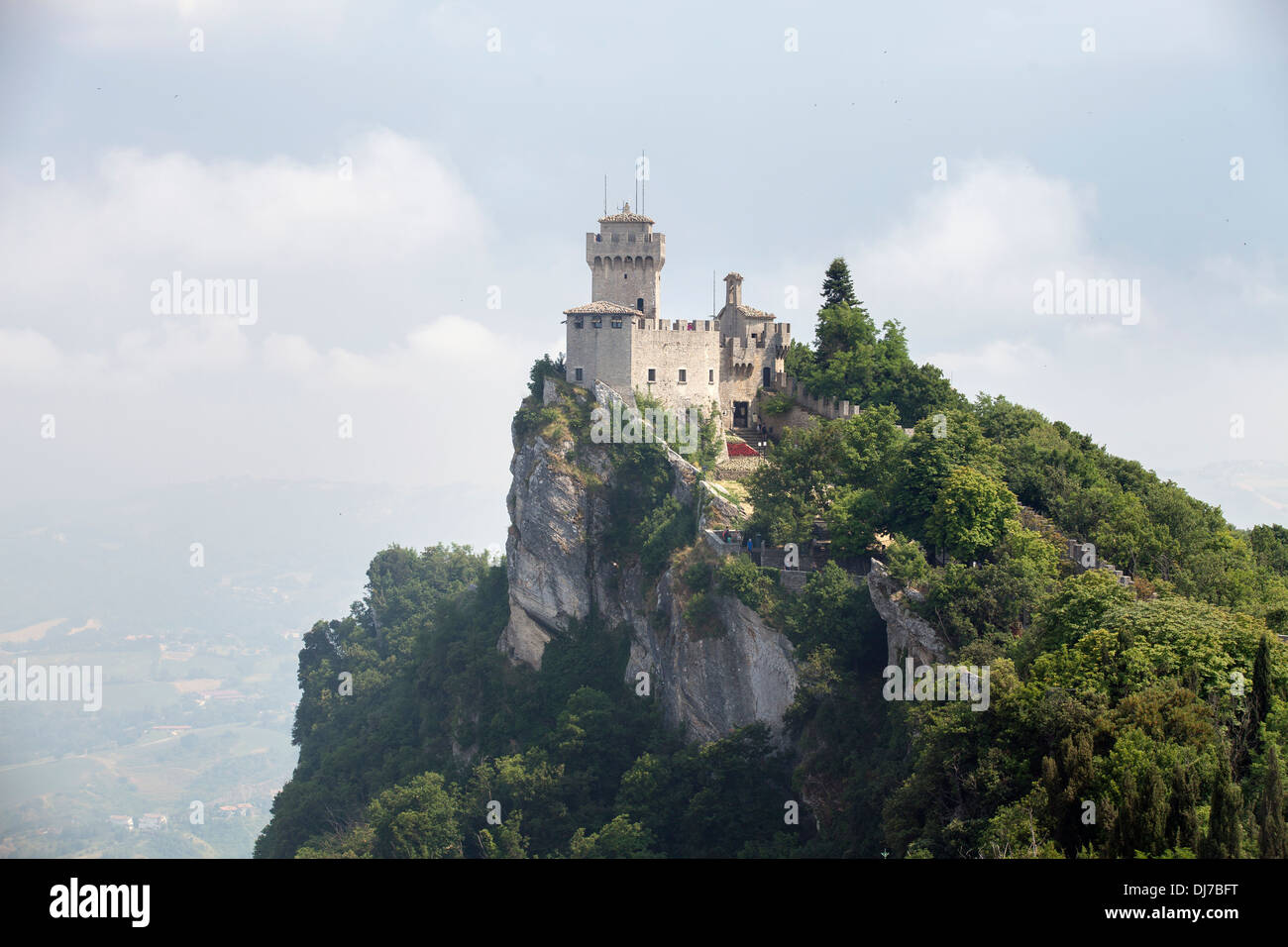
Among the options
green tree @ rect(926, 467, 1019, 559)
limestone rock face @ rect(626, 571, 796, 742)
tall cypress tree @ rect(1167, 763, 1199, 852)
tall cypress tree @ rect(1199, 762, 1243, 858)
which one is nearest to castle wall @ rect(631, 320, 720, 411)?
limestone rock face @ rect(626, 571, 796, 742)

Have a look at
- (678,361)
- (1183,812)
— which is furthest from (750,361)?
(1183,812)

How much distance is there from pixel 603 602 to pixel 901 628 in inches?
1038

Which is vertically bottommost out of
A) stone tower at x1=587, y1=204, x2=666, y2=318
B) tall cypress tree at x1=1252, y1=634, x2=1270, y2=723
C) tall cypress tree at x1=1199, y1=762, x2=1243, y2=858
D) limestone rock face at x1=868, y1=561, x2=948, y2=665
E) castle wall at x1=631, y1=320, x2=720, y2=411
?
tall cypress tree at x1=1199, y1=762, x2=1243, y2=858

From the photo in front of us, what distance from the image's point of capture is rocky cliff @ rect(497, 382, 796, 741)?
60.8 meters

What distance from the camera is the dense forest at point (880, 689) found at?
31.8 m

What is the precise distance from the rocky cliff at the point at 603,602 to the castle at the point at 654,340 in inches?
124

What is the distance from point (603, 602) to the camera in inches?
2869

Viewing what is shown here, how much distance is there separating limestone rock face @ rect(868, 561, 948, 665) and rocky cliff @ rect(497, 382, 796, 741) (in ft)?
26.8

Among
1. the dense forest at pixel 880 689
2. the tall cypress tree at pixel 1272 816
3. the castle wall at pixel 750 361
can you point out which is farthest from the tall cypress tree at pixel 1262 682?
the castle wall at pixel 750 361

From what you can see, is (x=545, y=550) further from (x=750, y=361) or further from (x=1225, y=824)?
(x=1225, y=824)

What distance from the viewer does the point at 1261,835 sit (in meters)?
27.0

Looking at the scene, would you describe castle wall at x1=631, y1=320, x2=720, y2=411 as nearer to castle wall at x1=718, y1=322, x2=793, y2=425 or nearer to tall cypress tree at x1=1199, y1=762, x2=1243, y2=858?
castle wall at x1=718, y1=322, x2=793, y2=425

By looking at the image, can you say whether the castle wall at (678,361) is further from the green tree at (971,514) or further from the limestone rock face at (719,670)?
the green tree at (971,514)
